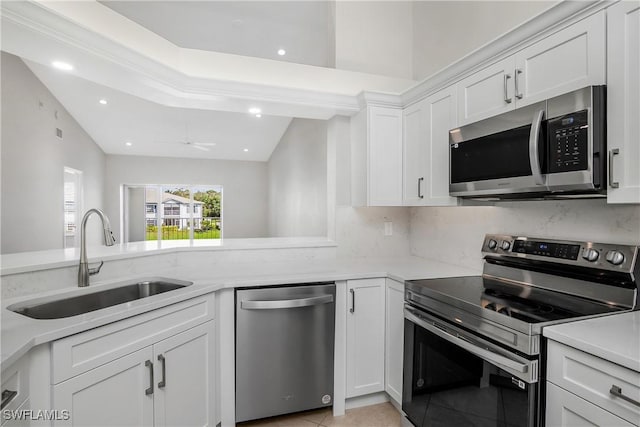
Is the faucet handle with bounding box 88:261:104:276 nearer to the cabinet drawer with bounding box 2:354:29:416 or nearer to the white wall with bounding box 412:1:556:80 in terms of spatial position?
the cabinet drawer with bounding box 2:354:29:416

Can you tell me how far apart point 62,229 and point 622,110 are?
6.86 m

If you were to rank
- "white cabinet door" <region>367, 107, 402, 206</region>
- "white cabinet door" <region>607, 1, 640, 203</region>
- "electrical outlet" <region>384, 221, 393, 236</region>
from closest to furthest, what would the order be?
"white cabinet door" <region>607, 1, 640, 203</region>
"white cabinet door" <region>367, 107, 402, 206</region>
"electrical outlet" <region>384, 221, 393, 236</region>

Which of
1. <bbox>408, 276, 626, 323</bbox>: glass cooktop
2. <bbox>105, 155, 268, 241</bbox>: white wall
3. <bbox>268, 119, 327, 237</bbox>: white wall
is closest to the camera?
<bbox>408, 276, 626, 323</bbox>: glass cooktop

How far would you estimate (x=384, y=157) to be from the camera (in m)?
2.54

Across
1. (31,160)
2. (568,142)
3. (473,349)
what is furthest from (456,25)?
(31,160)

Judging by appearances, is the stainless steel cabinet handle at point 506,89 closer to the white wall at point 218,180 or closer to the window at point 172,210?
the white wall at point 218,180

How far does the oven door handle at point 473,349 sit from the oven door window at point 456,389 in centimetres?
3

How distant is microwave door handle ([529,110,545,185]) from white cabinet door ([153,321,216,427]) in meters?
1.81

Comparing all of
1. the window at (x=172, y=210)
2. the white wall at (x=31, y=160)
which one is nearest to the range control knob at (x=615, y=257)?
the white wall at (x=31, y=160)

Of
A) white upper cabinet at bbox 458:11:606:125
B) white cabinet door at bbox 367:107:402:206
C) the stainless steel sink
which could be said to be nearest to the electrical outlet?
white cabinet door at bbox 367:107:402:206

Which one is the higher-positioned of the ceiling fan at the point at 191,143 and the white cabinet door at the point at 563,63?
the ceiling fan at the point at 191,143

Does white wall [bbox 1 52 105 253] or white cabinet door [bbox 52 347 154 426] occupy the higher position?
white wall [bbox 1 52 105 253]

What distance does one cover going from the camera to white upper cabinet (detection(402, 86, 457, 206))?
2.12 m

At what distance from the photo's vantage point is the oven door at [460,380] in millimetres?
1270
